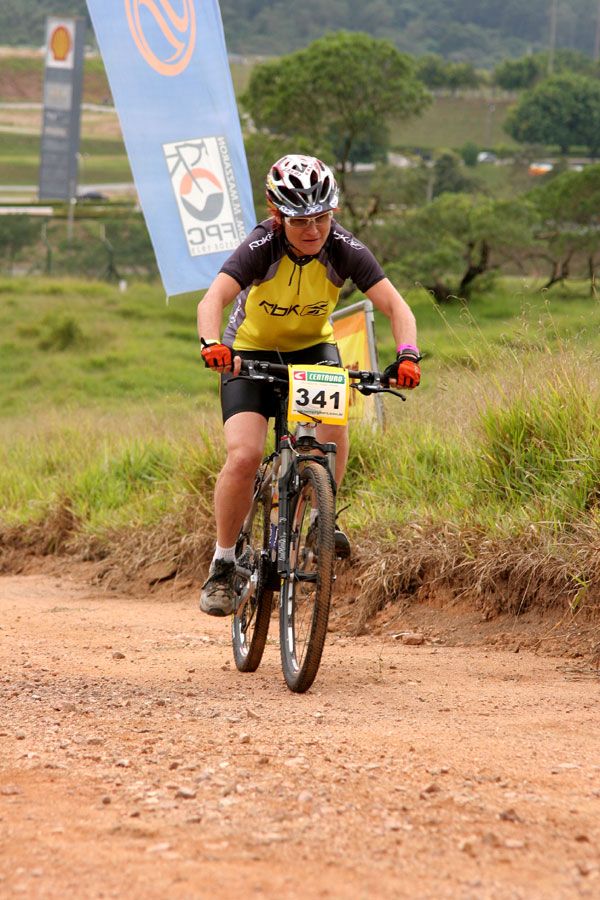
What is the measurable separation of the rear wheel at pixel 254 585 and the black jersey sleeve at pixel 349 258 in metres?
0.97

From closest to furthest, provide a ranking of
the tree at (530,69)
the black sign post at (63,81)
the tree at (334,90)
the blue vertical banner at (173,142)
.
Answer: the blue vertical banner at (173,142), the tree at (334,90), the black sign post at (63,81), the tree at (530,69)

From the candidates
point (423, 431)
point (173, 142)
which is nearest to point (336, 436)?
point (423, 431)

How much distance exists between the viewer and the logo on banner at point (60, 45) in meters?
46.8

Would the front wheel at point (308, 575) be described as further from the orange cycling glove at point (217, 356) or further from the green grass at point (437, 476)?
the green grass at point (437, 476)

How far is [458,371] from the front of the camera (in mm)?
8242

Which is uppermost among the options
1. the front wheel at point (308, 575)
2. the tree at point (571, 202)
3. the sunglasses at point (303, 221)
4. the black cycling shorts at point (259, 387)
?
the sunglasses at point (303, 221)

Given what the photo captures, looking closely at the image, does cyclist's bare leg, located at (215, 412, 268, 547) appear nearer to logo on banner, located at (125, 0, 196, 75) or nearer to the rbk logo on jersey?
the rbk logo on jersey

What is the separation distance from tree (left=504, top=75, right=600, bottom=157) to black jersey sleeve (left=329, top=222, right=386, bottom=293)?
355 feet

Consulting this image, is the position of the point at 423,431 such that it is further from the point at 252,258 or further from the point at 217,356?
the point at 217,356

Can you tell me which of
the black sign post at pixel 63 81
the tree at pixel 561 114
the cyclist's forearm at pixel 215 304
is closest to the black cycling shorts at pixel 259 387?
the cyclist's forearm at pixel 215 304

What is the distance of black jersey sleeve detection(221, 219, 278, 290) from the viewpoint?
5480 millimetres

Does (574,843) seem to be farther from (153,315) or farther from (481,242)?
(481,242)

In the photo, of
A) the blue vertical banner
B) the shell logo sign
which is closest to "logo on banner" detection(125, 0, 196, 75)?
the blue vertical banner

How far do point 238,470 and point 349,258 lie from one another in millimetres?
1037
